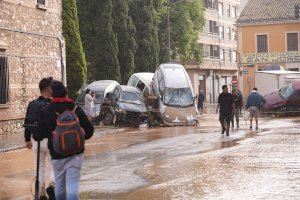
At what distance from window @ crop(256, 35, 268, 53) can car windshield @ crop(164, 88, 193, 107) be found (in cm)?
2585

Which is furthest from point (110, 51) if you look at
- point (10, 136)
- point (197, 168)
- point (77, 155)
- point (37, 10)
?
point (77, 155)

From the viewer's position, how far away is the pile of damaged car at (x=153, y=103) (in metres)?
30.2

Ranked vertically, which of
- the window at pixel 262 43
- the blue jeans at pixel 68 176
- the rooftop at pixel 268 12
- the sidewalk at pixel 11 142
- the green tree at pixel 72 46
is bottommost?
the sidewalk at pixel 11 142

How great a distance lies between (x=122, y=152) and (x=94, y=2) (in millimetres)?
24056

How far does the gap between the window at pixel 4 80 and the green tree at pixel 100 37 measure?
659 inches

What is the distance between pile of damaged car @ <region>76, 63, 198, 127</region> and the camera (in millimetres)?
30219

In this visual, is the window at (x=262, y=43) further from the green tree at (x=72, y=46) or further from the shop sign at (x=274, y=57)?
the green tree at (x=72, y=46)

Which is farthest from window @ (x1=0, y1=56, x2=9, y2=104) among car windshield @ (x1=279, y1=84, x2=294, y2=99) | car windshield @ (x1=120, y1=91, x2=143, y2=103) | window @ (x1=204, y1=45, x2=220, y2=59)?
window @ (x1=204, y1=45, x2=220, y2=59)

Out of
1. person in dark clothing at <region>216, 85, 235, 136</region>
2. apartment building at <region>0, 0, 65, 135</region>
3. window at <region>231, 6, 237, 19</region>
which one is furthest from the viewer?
window at <region>231, 6, 237, 19</region>

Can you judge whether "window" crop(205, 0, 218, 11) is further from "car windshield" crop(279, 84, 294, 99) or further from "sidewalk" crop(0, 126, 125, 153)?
"sidewalk" crop(0, 126, 125, 153)

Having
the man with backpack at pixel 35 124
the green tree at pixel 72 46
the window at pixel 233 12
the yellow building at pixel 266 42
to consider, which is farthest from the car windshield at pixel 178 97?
the window at pixel 233 12

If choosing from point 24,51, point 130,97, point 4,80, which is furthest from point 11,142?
point 130,97

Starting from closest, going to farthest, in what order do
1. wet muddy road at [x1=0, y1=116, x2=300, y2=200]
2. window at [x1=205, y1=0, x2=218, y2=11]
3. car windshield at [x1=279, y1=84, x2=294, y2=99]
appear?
wet muddy road at [x1=0, y1=116, x2=300, y2=200], car windshield at [x1=279, y1=84, x2=294, y2=99], window at [x1=205, y1=0, x2=218, y2=11]

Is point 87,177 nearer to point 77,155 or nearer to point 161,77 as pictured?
point 77,155
